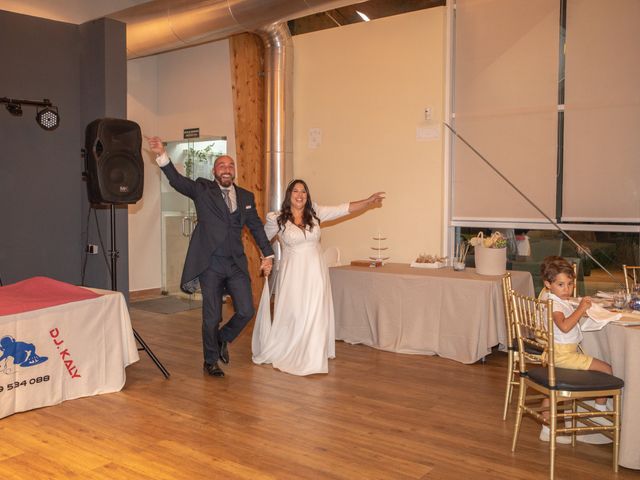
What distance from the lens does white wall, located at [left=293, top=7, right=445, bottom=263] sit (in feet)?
21.5

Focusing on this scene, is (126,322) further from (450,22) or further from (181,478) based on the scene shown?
(450,22)

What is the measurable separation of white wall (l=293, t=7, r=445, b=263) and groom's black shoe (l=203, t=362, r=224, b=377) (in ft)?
8.45

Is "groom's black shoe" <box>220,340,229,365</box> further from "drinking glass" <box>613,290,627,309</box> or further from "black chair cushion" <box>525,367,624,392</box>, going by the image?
"drinking glass" <box>613,290,627,309</box>

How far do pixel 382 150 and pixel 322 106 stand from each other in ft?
3.16

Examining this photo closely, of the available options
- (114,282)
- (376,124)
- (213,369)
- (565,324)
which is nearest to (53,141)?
(114,282)

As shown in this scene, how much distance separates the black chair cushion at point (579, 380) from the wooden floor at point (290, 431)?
442mm

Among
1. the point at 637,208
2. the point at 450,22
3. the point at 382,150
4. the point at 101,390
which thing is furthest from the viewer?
the point at 382,150

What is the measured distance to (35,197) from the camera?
575 cm

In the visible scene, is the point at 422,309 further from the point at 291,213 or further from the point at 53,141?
the point at 53,141

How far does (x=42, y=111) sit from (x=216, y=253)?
2.16m

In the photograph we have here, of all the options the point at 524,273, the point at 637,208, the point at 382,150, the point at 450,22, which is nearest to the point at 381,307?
the point at 524,273

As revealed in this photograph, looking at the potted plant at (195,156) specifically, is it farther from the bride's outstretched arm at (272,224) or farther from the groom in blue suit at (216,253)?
the groom in blue suit at (216,253)

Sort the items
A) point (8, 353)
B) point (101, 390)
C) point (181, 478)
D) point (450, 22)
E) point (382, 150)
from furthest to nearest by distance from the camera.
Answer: point (382, 150)
point (450, 22)
point (101, 390)
point (8, 353)
point (181, 478)

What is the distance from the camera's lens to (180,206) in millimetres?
8492
